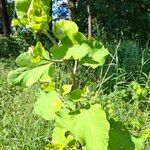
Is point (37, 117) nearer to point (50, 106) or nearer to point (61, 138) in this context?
point (61, 138)

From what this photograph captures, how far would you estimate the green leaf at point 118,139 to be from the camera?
6.10 feet

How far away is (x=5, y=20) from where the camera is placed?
22.1m

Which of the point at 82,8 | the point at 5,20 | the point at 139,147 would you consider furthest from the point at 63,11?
the point at 139,147

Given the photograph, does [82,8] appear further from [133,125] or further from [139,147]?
[139,147]

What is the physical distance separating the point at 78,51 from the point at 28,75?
232 mm

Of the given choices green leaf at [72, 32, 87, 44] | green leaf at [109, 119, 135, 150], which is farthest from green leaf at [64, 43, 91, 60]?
green leaf at [109, 119, 135, 150]

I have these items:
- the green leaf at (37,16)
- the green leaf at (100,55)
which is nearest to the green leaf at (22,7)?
the green leaf at (37,16)

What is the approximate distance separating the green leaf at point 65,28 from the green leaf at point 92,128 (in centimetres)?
32

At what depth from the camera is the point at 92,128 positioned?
177cm

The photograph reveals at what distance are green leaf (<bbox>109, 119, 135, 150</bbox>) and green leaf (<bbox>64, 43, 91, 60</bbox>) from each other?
13.2 inches

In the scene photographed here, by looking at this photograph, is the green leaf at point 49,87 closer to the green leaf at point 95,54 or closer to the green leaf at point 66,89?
the green leaf at point 66,89

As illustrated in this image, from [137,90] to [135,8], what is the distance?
9.85 metres

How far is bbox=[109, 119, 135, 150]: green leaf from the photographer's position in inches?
73.2

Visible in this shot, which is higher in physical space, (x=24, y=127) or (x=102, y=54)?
(x=102, y=54)
